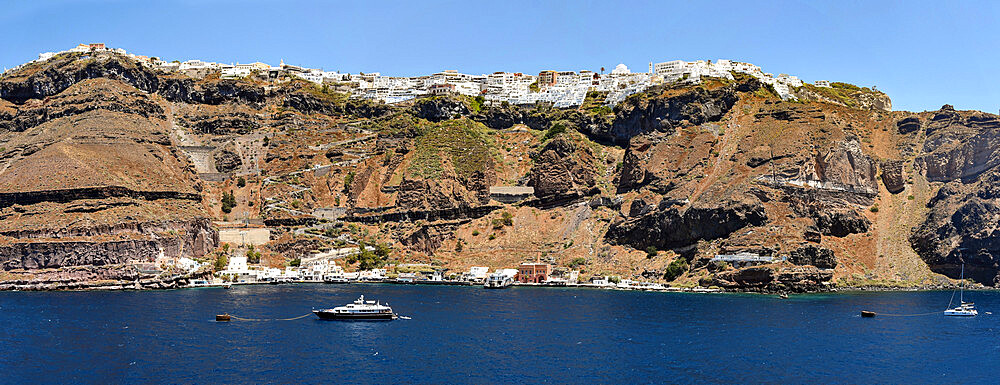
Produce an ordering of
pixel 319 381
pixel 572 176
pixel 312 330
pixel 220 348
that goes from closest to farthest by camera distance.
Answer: pixel 319 381
pixel 220 348
pixel 312 330
pixel 572 176

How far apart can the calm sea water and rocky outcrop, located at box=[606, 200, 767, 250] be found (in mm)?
23824

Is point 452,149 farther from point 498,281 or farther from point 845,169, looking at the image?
point 845,169

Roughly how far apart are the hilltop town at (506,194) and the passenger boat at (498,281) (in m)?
1.66

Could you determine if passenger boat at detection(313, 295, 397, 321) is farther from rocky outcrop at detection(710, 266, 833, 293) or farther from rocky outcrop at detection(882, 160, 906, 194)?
rocky outcrop at detection(882, 160, 906, 194)

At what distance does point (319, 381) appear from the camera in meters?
62.1

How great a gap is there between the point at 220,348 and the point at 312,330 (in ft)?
42.9

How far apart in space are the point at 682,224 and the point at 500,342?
6967 cm

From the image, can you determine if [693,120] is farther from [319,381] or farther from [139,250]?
[319,381]

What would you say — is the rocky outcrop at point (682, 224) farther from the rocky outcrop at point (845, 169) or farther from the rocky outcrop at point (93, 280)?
the rocky outcrop at point (93, 280)

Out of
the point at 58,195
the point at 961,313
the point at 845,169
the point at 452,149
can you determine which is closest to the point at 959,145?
the point at 845,169

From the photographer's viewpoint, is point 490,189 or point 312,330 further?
point 490,189

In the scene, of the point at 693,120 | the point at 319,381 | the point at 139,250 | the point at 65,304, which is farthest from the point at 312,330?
the point at 693,120

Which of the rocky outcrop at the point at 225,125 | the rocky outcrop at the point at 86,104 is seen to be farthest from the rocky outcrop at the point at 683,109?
the rocky outcrop at the point at 86,104

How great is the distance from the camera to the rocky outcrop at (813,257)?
5128 inches
